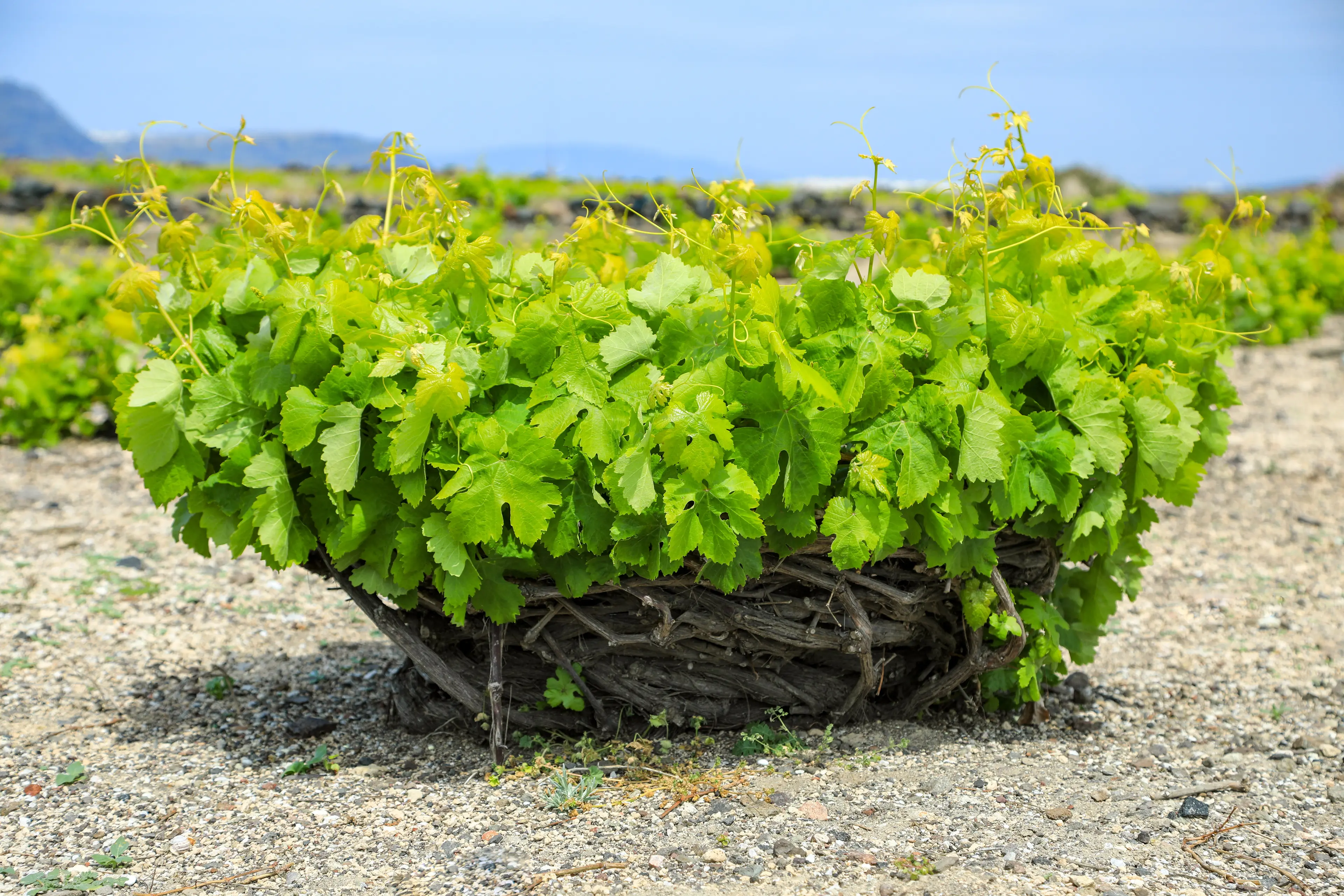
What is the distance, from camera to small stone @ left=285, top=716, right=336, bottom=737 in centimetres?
296

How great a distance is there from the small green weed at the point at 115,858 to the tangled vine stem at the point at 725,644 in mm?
713

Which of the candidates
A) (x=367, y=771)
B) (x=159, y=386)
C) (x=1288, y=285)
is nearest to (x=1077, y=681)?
(x=367, y=771)

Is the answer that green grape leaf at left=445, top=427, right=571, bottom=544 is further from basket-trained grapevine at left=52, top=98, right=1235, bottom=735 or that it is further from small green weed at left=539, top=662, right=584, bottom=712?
small green weed at left=539, top=662, right=584, bottom=712

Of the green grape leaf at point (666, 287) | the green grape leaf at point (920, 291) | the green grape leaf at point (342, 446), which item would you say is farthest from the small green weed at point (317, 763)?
the green grape leaf at point (920, 291)

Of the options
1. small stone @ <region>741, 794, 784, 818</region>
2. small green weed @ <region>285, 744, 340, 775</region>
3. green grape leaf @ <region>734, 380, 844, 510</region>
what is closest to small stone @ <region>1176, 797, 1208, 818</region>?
small stone @ <region>741, 794, 784, 818</region>

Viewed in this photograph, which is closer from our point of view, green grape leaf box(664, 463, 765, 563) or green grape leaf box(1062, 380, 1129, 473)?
green grape leaf box(664, 463, 765, 563)

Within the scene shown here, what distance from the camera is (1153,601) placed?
14.1 ft

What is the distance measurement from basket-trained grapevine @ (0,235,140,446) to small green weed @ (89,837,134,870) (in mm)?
3900

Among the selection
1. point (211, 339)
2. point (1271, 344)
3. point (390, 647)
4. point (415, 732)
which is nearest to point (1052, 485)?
point (415, 732)

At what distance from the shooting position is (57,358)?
20.2 ft

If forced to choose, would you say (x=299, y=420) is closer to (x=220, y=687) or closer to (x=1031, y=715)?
(x=220, y=687)

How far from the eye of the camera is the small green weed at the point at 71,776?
2615 millimetres

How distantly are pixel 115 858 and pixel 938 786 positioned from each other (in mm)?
1792

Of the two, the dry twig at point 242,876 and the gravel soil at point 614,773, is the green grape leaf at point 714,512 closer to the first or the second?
the gravel soil at point 614,773
